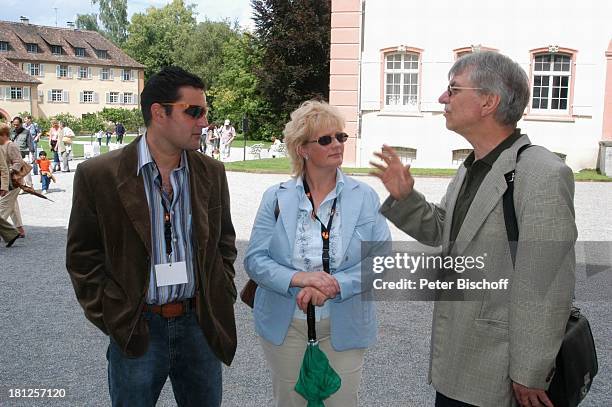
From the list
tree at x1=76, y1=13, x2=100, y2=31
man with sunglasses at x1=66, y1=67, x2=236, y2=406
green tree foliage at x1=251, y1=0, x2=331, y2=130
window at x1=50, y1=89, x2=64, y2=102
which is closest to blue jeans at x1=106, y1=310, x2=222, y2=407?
man with sunglasses at x1=66, y1=67, x2=236, y2=406

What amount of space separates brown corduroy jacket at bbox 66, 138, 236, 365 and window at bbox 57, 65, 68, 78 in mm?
80306

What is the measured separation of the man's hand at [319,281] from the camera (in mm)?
3090

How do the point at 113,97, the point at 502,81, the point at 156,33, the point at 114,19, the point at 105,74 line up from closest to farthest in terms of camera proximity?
the point at 502,81 → the point at 105,74 → the point at 113,97 → the point at 156,33 → the point at 114,19

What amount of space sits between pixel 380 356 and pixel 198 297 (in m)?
2.72

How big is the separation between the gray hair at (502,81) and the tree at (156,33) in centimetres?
8637

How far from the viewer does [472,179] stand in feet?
9.18

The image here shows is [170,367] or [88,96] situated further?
[88,96]

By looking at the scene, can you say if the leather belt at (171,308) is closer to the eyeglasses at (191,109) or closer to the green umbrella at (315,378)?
the green umbrella at (315,378)

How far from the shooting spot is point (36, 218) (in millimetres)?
12945

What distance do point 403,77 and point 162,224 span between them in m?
22.3

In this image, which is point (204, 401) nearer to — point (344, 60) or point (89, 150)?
point (344, 60)

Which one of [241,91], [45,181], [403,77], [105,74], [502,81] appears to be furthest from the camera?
[105,74]

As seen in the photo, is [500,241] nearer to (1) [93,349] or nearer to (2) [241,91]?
(1) [93,349]

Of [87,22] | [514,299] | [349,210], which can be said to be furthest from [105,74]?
[514,299]
